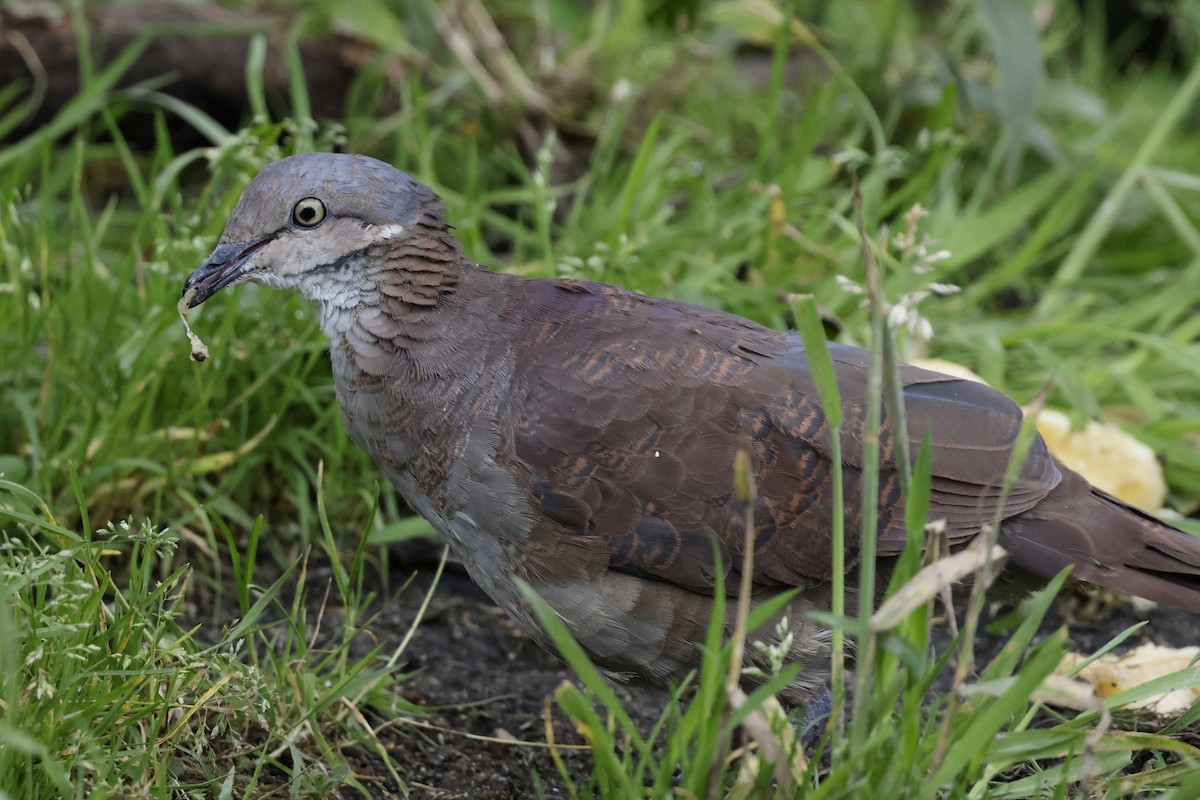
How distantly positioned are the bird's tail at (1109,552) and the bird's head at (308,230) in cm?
132

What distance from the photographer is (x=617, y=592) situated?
242 cm

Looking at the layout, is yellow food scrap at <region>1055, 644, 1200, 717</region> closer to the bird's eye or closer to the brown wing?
the brown wing

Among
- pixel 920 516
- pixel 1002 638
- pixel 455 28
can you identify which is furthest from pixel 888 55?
pixel 920 516


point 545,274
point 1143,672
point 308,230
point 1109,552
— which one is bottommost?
point 1143,672

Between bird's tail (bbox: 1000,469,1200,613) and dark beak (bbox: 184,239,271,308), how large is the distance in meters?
1.52

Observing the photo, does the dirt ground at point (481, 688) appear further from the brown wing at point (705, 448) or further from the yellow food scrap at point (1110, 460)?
the brown wing at point (705, 448)

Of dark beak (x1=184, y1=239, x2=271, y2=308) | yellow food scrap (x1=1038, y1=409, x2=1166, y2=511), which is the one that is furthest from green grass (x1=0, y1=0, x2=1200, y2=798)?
dark beak (x1=184, y1=239, x2=271, y2=308)

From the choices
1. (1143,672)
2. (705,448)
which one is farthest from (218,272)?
(1143,672)

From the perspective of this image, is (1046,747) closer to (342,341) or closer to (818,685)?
(818,685)

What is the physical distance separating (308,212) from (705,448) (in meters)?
0.87

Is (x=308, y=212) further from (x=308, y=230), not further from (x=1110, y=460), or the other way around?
(x=1110, y=460)

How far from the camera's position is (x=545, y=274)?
3488mm

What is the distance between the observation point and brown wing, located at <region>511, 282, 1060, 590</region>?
2404mm

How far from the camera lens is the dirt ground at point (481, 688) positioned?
255 centimetres
